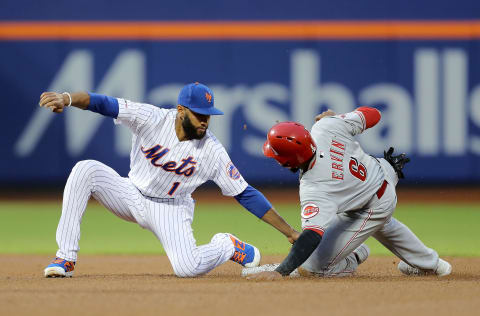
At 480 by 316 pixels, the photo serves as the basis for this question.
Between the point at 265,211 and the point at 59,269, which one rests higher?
the point at 265,211

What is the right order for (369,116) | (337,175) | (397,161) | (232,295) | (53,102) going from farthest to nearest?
(397,161) → (369,116) → (337,175) → (53,102) → (232,295)

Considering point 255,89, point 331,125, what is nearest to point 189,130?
point 331,125

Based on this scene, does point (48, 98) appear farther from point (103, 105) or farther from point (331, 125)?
point (331, 125)

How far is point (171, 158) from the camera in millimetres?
5309

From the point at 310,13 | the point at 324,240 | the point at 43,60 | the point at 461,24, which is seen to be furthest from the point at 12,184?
the point at 324,240

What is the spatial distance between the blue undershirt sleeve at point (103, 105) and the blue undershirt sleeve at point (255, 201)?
0.99 m

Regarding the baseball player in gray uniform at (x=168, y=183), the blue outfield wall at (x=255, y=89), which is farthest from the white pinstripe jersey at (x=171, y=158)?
the blue outfield wall at (x=255, y=89)

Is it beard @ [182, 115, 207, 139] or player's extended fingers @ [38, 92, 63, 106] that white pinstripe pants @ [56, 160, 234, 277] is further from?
player's extended fingers @ [38, 92, 63, 106]

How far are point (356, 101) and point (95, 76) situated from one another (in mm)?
4113

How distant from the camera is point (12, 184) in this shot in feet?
41.8

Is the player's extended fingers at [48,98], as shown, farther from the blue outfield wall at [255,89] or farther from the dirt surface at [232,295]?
the blue outfield wall at [255,89]

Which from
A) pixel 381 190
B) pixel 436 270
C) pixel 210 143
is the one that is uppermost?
pixel 210 143

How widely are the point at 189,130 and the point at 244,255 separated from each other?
983mm

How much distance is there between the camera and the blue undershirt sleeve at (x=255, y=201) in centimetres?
521
